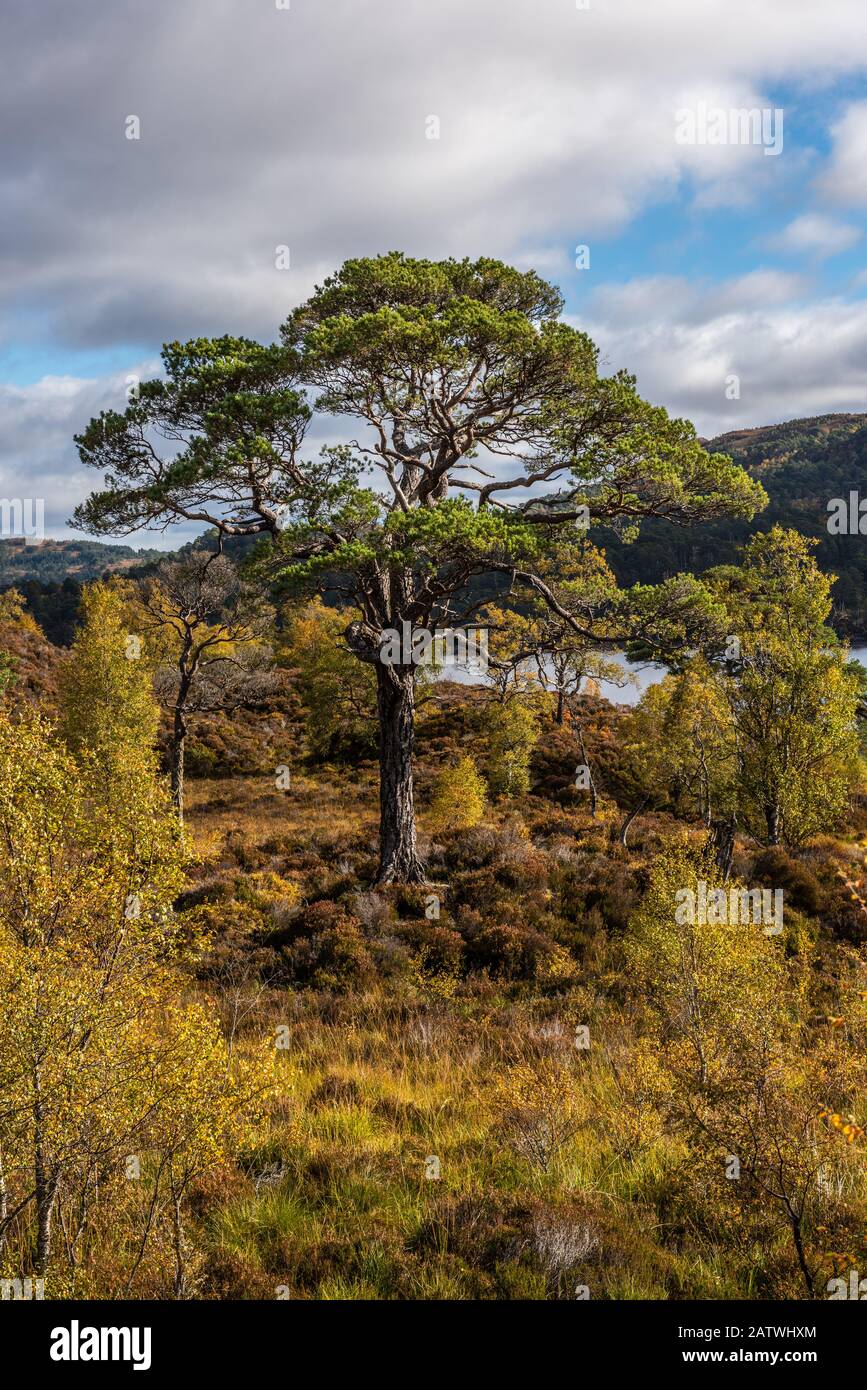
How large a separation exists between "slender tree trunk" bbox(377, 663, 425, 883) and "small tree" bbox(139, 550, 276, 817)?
3366 millimetres

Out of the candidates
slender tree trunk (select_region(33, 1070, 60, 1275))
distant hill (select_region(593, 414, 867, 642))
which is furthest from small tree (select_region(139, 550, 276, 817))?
distant hill (select_region(593, 414, 867, 642))

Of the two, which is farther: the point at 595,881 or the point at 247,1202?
the point at 595,881

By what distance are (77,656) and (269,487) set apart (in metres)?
18.6

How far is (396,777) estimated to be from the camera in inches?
591

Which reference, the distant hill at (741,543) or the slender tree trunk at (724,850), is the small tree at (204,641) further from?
the distant hill at (741,543)

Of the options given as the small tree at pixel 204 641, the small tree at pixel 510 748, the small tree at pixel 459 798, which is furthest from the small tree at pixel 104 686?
the small tree at pixel 510 748

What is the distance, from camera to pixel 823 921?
45.1 ft

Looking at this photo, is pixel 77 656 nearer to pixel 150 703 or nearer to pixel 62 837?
pixel 150 703

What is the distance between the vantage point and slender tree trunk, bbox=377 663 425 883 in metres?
15.0

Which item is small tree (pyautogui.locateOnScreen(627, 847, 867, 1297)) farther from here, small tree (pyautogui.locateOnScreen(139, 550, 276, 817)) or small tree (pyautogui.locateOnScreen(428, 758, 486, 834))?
small tree (pyautogui.locateOnScreen(428, 758, 486, 834))

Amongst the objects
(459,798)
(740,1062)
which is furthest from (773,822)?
(740,1062)

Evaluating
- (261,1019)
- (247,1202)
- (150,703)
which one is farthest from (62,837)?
(150,703)

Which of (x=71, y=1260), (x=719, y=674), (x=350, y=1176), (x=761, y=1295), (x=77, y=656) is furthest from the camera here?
(x=77, y=656)

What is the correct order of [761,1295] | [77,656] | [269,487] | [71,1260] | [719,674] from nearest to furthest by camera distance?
[71,1260]
[761,1295]
[269,487]
[719,674]
[77,656]
